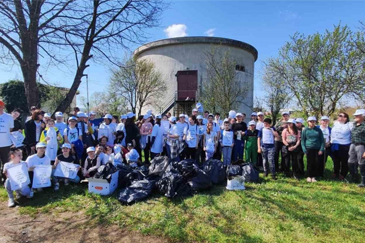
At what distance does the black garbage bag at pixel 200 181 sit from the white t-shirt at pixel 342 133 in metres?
3.65

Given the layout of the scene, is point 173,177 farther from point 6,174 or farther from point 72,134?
point 6,174

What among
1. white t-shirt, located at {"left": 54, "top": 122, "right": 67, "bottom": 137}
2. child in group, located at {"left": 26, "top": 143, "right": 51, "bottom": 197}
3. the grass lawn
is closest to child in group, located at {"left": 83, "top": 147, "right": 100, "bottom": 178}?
the grass lawn

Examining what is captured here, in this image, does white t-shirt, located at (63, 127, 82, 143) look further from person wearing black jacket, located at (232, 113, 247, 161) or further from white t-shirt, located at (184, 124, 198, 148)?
person wearing black jacket, located at (232, 113, 247, 161)

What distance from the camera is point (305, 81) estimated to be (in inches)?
371

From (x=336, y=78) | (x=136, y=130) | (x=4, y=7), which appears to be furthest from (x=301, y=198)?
(x=4, y=7)

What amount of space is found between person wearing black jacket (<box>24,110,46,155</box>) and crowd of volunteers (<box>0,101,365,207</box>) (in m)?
0.02

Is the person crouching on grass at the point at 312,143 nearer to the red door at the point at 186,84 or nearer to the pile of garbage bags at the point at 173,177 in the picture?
the pile of garbage bags at the point at 173,177

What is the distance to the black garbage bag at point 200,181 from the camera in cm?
507

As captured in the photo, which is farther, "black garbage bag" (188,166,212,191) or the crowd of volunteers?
the crowd of volunteers

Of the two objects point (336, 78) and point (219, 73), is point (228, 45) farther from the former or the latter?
point (336, 78)

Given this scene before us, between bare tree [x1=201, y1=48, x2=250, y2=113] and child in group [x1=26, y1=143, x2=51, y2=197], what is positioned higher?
bare tree [x1=201, y1=48, x2=250, y2=113]

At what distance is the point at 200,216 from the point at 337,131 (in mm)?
4468

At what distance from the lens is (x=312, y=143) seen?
587 centimetres

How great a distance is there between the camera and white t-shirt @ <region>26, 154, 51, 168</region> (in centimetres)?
531
